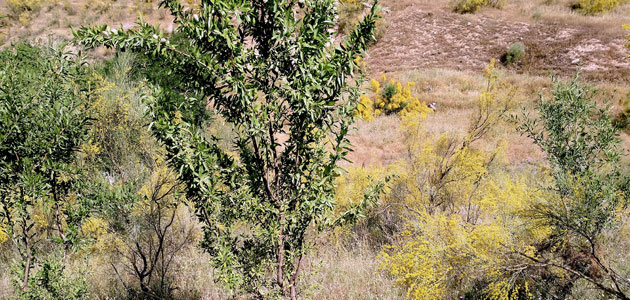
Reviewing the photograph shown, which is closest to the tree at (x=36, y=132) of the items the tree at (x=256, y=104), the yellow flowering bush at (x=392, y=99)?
the tree at (x=256, y=104)

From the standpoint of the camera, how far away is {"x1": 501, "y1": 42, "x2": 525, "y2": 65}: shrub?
22.9 meters

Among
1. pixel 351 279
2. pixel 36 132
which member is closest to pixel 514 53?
pixel 351 279

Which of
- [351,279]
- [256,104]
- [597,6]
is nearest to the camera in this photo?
[256,104]

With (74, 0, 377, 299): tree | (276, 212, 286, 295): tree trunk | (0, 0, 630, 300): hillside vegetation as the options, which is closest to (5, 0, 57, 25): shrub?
(0, 0, 630, 300): hillside vegetation

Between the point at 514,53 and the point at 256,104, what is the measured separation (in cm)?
2581

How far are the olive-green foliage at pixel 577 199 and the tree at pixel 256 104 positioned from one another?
3.26 metres

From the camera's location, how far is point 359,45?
261 centimetres

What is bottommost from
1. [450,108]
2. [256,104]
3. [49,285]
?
[49,285]

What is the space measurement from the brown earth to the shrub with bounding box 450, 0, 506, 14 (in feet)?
2.56

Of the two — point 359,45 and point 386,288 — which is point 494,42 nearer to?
point 386,288

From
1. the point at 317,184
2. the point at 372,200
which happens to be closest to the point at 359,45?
the point at 317,184

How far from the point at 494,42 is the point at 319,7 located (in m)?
27.5

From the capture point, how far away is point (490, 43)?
83.0ft

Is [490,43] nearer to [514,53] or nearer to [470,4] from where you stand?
[514,53]
